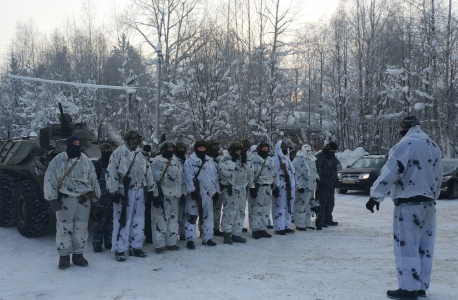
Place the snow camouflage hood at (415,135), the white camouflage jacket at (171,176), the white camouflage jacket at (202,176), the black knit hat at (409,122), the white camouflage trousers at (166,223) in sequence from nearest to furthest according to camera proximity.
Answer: the snow camouflage hood at (415,135)
the black knit hat at (409,122)
the white camouflage trousers at (166,223)
the white camouflage jacket at (171,176)
the white camouflage jacket at (202,176)

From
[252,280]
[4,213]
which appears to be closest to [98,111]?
[4,213]

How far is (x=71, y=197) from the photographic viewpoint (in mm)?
6336

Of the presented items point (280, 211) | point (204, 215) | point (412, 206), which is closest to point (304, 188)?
point (280, 211)

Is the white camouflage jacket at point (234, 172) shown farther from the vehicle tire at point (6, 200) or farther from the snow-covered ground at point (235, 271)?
the vehicle tire at point (6, 200)

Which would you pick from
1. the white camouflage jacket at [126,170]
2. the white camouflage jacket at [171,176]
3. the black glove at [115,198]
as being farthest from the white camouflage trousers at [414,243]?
the black glove at [115,198]

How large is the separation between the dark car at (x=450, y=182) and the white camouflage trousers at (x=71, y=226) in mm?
11897

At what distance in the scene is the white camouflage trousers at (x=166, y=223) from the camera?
23.7ft

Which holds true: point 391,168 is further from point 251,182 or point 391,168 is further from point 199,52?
point 199,52

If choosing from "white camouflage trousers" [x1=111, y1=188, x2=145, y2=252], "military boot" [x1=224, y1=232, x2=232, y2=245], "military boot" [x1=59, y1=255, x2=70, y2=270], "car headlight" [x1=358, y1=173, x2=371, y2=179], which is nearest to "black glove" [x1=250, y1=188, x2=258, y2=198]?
"military boot" [x1=224, y1=232, x2=232, y2=245]

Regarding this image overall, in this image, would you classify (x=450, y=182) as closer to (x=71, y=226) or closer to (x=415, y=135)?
(x=415, y=135)

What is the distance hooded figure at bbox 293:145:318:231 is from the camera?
9195mm

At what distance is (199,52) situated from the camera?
23281 mm

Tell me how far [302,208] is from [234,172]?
2.04m

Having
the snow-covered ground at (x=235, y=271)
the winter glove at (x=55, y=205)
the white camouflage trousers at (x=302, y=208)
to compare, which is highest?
the winter glove at (x=55, y=205)
